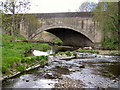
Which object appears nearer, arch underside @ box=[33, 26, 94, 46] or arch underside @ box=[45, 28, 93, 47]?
arch underside @ box=[33, 26, 94, 46]

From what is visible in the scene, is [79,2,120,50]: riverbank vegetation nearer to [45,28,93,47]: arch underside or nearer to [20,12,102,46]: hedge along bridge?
[20,12,102,46]: hedge along bridge

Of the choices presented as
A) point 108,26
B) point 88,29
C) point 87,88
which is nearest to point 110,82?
point 87,88

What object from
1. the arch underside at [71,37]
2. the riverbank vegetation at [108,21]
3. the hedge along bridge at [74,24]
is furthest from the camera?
the arch underside at [71,37]

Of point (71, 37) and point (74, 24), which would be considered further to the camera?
point (71, 37)

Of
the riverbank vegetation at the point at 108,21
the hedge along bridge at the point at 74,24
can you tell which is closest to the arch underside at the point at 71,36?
→ the hedge along bridge at the point at 74,24

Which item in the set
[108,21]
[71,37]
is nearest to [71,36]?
[71,37]

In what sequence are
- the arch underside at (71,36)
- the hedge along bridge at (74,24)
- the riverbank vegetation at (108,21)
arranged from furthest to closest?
the arch underside at (71,36) < the hedge along bridge at (74,24) < the riverbank vegetation at (108,21)

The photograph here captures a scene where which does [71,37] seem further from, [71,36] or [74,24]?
[74,24]

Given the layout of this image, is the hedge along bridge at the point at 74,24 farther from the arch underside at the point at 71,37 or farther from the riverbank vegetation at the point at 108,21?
the riverbank vegetation at the point at 108,21

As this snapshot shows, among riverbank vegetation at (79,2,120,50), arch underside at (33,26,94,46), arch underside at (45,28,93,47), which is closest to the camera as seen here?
riverbank vegetation at (79,2,120,50)

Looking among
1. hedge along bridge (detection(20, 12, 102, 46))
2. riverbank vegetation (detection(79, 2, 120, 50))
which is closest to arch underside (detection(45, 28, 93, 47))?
hedge along bridge (detection(20, 12, 102, 46))

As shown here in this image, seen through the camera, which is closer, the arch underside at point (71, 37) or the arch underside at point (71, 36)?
the arch underside at point (71, 36)

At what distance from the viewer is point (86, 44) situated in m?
33.2

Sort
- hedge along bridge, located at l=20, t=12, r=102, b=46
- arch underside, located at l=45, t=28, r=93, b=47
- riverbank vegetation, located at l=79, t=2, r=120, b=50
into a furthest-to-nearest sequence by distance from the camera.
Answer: arch underside, located at l=45, t=28, r=93, b=47 < hedge along bridge, located at l=20, t=12, r=102, b=46 < riverbank vegetation, located at l=79, t=2, r=120, b=50
